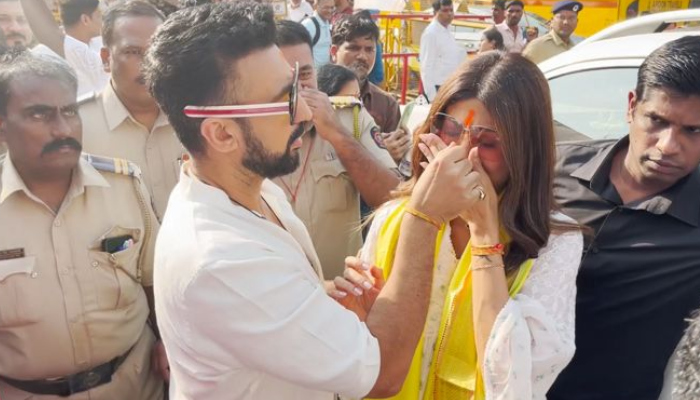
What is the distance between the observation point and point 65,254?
1935mm

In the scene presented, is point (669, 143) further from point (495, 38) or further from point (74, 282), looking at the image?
point (495, 38)

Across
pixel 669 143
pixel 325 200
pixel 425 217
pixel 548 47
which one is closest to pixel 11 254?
pixel 325 200

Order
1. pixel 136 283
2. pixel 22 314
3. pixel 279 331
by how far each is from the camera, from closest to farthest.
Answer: pixel 279 331 → pixel 22 314 → pixel 136 283

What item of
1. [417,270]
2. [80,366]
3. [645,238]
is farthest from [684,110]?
Answer: [80,366]

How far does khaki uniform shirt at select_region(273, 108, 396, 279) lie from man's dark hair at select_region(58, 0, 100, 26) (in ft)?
10.3

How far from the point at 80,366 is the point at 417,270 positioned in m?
1.19

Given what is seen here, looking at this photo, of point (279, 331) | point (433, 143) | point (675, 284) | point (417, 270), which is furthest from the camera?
point (675, 284)

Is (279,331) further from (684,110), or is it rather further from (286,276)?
(684,110)

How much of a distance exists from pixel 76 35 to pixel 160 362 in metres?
3.62

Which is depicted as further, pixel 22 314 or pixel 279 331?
pixel 22 314

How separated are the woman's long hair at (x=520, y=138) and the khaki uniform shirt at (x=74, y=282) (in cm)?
118

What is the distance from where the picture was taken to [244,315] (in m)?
1.20

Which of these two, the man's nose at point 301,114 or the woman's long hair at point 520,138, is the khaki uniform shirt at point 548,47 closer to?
the woman's long hair at point 520,138

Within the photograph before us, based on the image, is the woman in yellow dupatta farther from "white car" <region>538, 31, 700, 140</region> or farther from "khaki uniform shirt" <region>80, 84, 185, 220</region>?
"white car" <region>538, 31, 700, 140</region>
